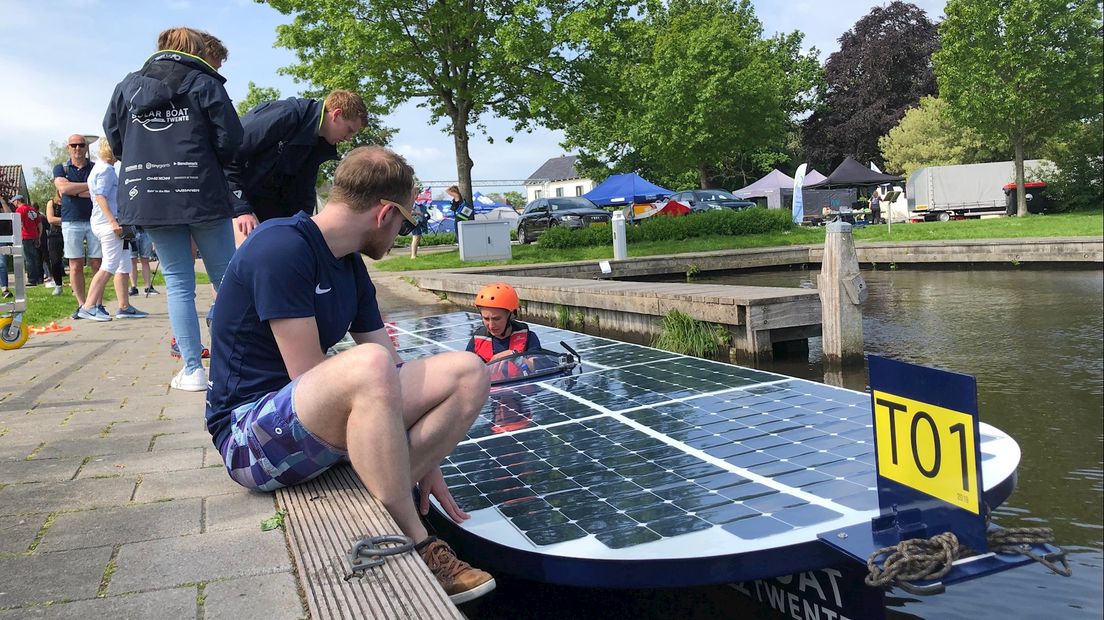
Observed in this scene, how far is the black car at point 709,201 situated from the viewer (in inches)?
1195

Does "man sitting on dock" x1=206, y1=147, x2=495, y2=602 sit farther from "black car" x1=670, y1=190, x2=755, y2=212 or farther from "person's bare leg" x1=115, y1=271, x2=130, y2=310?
"black car" x1=670, y1=190, x2=755, y2=212

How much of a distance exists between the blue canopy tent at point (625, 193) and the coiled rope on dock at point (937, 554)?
3024 centimetres

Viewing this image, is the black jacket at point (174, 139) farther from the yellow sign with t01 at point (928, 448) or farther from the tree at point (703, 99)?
the tree at point (703, 99)

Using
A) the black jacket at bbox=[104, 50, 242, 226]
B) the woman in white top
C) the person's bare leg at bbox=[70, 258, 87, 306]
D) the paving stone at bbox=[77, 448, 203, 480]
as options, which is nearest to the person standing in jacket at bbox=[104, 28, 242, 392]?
the black jacket at bbox=[104, 50, 242, 226]

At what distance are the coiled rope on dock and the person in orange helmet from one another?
380 cm

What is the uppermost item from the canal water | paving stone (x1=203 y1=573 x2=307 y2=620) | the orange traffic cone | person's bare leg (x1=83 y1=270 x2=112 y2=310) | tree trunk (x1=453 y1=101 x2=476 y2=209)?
tree trunk (x1=453 y1=101 x2=476 y2=209)

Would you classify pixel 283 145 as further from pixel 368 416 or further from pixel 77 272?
pixel 77 272

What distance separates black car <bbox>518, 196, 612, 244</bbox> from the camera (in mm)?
26969

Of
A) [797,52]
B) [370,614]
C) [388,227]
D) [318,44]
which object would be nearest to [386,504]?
[370,614]

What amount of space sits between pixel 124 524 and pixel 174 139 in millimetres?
2604

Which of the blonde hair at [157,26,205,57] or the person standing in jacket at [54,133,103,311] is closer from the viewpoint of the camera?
the blonde hair at [157,26,205,57]

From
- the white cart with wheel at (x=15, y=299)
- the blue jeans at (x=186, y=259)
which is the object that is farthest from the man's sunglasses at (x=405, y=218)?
the white cart with wheel at (x=15, y=299)

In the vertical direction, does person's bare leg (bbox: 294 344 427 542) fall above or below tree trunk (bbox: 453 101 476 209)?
below

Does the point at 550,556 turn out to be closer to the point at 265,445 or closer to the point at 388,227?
the point at 265,445
